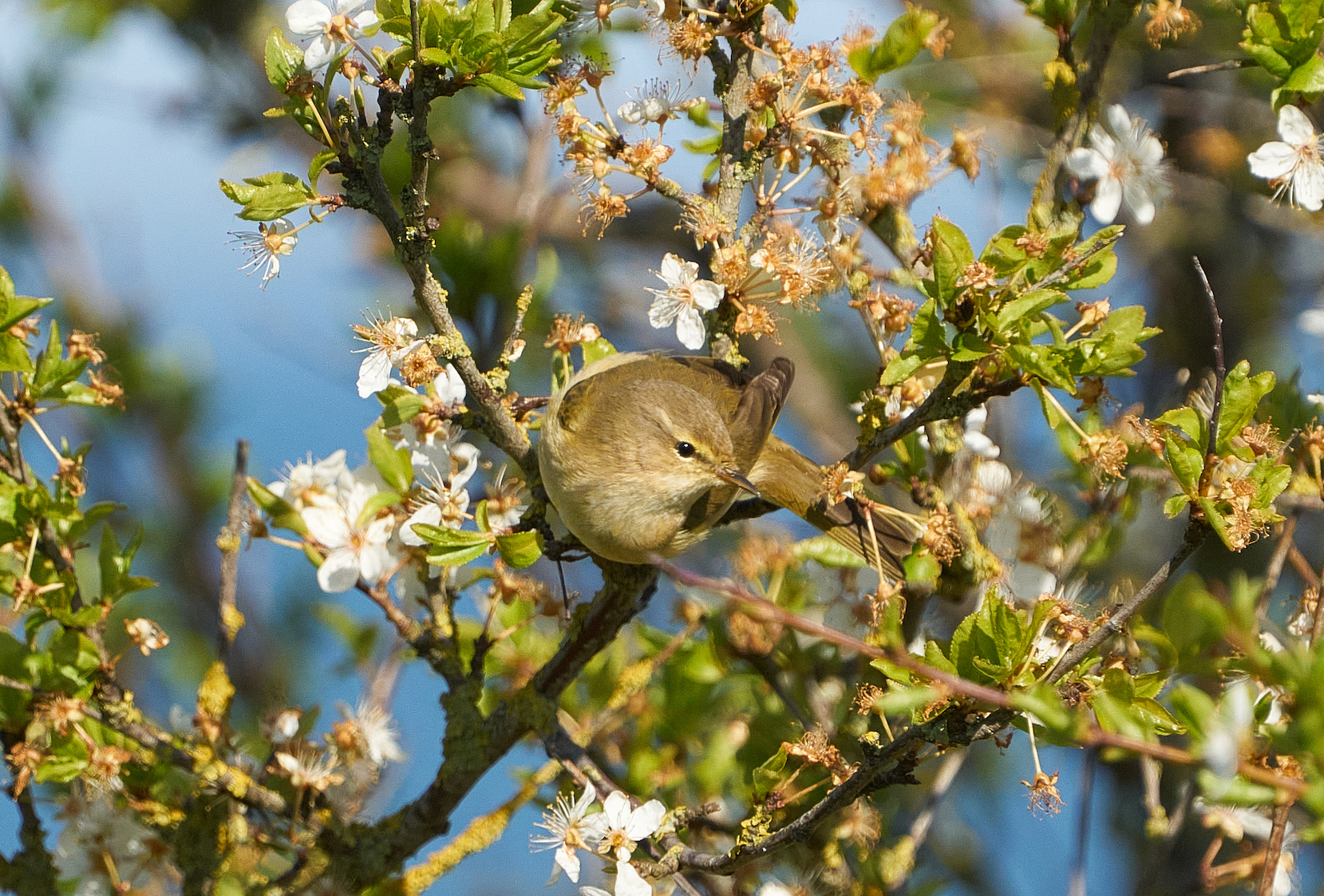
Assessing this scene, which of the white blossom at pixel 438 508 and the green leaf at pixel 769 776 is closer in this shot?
the green leaf at pixel 769 776

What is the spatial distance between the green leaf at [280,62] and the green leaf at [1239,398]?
1.41 meters

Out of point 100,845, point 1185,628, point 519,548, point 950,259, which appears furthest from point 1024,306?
point 100,845

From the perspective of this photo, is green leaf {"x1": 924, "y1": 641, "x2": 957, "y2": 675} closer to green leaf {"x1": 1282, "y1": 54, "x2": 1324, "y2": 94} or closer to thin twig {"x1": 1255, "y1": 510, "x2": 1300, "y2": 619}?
thin twig {"x1": 1255, "y1": 510, "x2": 1300, "y2": 619}

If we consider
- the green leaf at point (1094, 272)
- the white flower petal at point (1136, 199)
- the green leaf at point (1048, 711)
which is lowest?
the green leaf at point (1048, 711)

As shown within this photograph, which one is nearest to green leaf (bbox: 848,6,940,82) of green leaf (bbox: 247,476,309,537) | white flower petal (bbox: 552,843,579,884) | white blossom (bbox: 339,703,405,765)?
green leaf (bbox: 247,476,309,537)

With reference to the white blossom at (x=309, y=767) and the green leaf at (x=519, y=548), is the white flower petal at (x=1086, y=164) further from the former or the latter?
the white blossom at (x=309, y=767)

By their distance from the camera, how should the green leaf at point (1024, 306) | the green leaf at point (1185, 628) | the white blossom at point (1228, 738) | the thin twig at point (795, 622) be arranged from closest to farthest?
the white blossom at point (1228, 738), the thin twig at point (795, 622), the green leaf at point (1024, 306), the green leaf at point (1185, 628)

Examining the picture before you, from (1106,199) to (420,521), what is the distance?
1.43 meters

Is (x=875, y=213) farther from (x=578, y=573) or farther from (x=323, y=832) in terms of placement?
(x=578, y=573)

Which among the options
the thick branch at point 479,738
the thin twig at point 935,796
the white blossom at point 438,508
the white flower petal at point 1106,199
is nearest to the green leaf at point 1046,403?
the white flower petal at point 1106,199

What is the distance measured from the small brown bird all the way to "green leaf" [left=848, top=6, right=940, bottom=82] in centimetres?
71

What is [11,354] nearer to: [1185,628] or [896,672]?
[896,672]

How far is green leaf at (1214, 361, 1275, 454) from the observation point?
59.2 inches

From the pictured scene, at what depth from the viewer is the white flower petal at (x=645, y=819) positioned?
1736 millimetres
